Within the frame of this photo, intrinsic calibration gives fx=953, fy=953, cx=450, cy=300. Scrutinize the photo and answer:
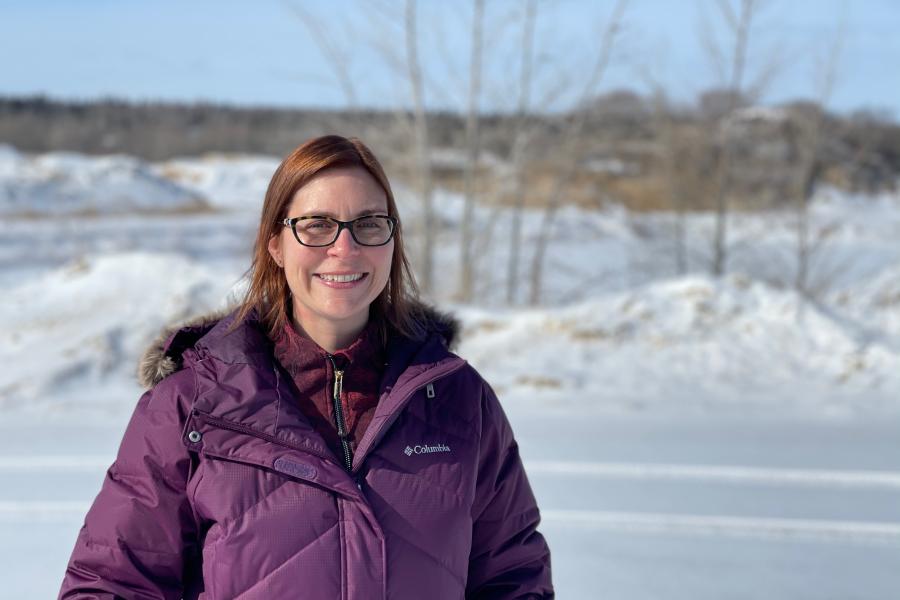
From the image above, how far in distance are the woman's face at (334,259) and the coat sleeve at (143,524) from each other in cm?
32

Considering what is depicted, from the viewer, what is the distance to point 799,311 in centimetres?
770

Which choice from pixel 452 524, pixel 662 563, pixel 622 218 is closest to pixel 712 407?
pixel 662 563

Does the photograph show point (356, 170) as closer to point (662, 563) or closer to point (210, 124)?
point (662, 563)

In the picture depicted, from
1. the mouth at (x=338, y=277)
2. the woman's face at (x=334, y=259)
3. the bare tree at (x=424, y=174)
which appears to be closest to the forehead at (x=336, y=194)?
the woman's face at (x=334, y=259)

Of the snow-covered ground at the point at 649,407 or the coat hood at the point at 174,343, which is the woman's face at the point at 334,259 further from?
the snow-covered ground at the point at 649,407

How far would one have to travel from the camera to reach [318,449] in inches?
69.2

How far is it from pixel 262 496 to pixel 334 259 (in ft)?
1.55

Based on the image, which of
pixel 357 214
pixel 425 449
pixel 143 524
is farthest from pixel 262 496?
pixel 357 214

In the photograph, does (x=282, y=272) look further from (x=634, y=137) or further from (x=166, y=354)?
(x=634, y=137)

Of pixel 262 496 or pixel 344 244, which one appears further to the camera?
pixel 344 244

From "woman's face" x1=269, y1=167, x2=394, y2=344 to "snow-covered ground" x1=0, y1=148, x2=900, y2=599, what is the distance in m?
2.11

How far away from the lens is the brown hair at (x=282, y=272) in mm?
1839

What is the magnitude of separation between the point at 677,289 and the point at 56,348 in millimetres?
5163

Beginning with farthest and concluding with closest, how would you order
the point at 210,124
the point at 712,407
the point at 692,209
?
the point at 210,124, the point at 692,209, the point at 712,407
